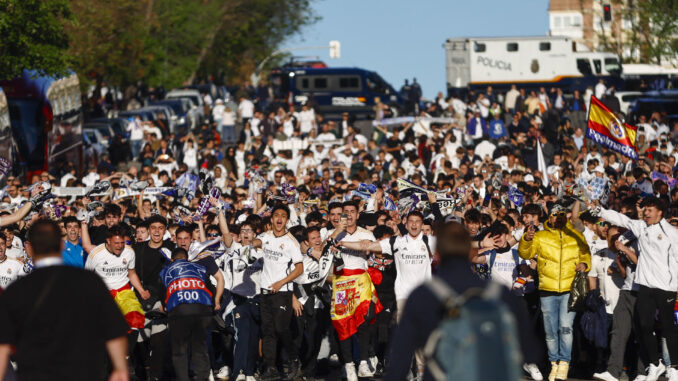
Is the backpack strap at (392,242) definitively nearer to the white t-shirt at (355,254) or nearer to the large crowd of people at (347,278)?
the large crowd of people at (347,278)

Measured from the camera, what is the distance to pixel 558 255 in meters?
13.2

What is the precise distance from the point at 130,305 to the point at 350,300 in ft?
6.97

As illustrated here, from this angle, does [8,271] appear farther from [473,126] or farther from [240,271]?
[473,126]

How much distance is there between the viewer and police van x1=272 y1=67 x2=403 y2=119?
1841 inches

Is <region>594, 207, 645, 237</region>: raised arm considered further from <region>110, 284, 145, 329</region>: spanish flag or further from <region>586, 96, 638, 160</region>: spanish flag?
<region>586, 96, 638, 160</region>: spanish flag

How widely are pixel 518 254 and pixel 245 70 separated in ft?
232

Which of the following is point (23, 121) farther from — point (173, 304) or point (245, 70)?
point (245, 70)

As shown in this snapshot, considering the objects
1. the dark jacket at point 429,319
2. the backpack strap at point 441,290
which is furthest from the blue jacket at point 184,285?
the backpack strap at point 441,290

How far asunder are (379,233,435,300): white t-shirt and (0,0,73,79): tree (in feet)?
52.2

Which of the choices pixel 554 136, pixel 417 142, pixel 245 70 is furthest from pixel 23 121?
pixel 245 70

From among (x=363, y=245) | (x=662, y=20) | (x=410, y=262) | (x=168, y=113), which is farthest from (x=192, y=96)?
(x=410, y=262)

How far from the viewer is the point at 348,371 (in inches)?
534

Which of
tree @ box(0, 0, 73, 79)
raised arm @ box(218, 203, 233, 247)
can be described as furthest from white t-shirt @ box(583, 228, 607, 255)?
tree @ box(0, 0, 73, 79)

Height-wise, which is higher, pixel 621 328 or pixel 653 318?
pixel 653 318
